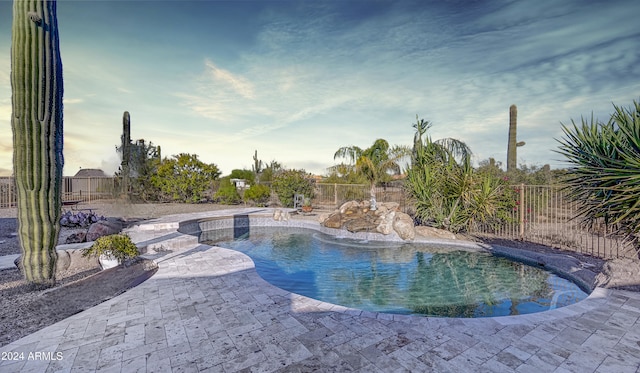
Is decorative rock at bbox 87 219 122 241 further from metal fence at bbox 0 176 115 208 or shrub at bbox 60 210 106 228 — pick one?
metal fence at bbox 0 176 115 208

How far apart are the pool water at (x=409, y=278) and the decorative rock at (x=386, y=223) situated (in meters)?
0.42

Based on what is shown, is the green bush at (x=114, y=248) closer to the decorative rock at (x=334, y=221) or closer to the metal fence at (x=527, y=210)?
the decorative rock at (x=334, y=221)

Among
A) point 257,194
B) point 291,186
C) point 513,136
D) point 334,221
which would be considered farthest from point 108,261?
point 513,136

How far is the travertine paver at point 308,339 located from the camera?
225 centimetres

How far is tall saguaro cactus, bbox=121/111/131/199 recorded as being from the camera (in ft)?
45.0

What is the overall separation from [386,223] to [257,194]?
899 cm

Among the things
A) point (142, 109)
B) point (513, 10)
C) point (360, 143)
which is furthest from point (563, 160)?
point (360, 143)

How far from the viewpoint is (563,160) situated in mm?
4953

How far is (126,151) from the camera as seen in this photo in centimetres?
1404

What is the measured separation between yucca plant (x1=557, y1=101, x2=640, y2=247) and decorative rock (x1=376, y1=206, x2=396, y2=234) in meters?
4.44

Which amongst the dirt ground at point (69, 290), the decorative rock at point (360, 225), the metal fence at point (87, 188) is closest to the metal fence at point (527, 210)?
the metal fence at point (87, 188)

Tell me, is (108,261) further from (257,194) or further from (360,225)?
(257,194)

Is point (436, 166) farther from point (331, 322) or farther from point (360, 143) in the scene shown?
point (360, 143)

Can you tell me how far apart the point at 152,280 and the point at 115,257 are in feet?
3.54
